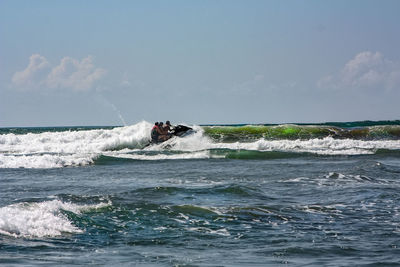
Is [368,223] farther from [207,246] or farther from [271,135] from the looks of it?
[271,135]

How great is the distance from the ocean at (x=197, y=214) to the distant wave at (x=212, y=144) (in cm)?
398

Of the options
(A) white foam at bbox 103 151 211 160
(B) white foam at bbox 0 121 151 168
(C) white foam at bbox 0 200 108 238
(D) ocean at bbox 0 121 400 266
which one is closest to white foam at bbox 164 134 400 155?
(A) white foam at bbox 103 151 211 160

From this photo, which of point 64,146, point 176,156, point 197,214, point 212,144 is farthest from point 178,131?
point 197,214

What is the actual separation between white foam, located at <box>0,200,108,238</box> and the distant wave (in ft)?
44.8

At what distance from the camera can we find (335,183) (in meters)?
15.3

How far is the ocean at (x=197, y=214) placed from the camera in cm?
742

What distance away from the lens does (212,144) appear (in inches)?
1426

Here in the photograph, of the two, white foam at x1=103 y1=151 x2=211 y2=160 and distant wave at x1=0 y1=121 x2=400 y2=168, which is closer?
white foam at x1=103 y1=151 x2=211 y2=160

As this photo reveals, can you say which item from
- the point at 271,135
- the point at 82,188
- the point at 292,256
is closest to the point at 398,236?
the point at 292,256

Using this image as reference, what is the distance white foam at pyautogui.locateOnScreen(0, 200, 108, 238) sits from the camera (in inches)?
343

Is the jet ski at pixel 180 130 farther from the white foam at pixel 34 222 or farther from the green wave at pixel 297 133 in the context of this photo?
the white foam at pixel 34 222

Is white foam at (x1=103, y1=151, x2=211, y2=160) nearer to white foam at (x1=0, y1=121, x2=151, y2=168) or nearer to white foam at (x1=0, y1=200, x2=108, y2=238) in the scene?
white foam at (x1=0, y1=121, x2=151, y2=168)

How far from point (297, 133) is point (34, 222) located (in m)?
31.4

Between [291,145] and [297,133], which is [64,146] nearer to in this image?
[297,133]
